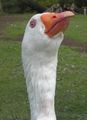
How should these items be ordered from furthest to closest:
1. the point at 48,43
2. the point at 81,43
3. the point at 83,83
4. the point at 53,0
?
the point at 53,0
the point at 81,43
the point at 83,83
the point at 48,43

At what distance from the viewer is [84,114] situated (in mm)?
8117

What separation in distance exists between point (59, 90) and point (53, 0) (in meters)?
32.3

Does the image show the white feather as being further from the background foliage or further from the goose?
the background foliage

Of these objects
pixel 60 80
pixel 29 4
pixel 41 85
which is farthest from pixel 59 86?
pixel 29 4

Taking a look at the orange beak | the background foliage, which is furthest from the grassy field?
the background foliage

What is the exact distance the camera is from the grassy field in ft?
27.2

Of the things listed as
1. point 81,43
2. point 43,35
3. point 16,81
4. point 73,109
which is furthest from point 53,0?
point 43,35

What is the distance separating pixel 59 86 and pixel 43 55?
21.6 ft

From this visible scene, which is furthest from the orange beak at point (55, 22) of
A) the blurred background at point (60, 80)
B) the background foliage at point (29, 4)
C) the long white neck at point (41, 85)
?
the background foliage at point (29, 4)

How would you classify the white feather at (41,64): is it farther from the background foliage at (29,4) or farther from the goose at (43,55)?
the background foliage at (29,4)

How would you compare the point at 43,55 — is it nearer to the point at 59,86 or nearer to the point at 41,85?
the point at 41,85

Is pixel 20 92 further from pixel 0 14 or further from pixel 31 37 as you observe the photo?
pixel 0 14

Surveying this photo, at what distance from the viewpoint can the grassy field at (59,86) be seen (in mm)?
8289

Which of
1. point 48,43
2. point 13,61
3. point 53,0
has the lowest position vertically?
point 53,0
